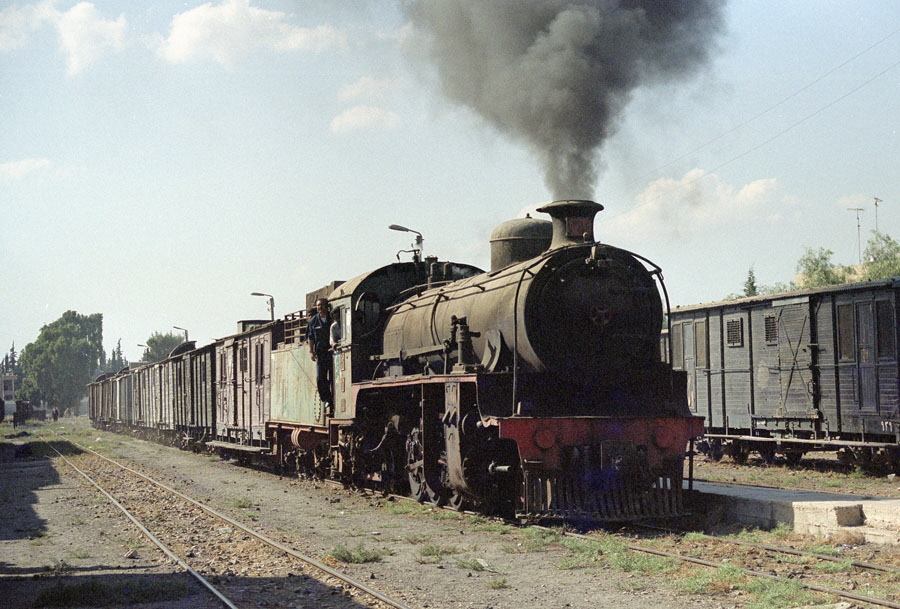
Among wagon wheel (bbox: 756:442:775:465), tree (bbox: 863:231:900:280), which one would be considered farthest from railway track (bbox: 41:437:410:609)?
tree (bbox: 863:231:900:280)

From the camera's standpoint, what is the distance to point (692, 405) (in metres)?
21.5

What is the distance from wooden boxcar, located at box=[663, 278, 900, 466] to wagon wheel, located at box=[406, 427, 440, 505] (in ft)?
13.8

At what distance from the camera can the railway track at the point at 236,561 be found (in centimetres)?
752

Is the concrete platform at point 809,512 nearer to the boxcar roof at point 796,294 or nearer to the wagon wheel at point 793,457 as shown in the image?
the boxcar roof at point 796,294

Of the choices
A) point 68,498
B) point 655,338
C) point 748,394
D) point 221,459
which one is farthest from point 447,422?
point 221,459

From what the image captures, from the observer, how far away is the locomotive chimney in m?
11.5

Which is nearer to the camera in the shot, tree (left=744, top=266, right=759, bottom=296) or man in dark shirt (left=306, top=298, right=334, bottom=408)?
man in dark shirt (left=306, top=298, right=334, bottom=408)

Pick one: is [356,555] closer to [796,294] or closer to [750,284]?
[796,294]

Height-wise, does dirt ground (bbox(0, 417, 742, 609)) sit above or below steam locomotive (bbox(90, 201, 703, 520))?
below

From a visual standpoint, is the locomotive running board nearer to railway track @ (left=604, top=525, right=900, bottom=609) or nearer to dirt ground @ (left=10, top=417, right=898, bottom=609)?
dirt ground @ (left=10, top=417, right=898, bottom=609)

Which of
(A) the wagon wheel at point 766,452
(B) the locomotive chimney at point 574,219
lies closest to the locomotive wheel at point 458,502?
(B) the locomotive chimney at point 574,219

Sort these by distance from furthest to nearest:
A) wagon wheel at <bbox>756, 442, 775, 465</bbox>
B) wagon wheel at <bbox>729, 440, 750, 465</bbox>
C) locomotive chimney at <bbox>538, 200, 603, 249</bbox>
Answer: wagon wheel at <bbox>729, 440, 750, 465</bbox>, wagon wheel at <bbox>756, 442, 775, 465</bbox>, locomotive chimney at <bbox>538, 200, 603, 249</bbox>

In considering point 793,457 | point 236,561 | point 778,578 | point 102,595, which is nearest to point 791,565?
point 778,578

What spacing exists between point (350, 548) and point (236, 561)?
1172mm
